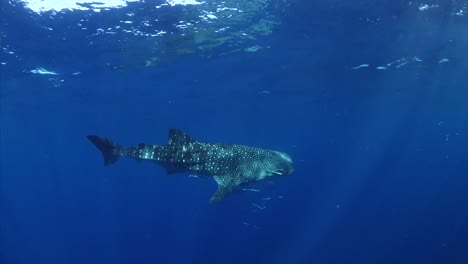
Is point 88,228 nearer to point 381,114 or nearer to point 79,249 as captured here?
point 79,249

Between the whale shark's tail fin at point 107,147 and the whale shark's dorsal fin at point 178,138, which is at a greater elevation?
the whale shark's dorsal fin at point 178,138

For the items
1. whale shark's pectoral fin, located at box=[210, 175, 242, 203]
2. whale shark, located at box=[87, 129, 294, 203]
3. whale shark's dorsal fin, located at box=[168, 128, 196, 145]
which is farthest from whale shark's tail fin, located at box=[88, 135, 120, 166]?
whale shark's pectoral fin, located at box=[210, 175, 242, 203]

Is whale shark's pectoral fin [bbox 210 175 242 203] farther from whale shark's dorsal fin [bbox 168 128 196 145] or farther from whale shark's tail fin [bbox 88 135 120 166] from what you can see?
whale shark's tail fin [bbox 88 135 120 166]

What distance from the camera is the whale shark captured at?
953 centimetres

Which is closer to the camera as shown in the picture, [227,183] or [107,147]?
[227,183]

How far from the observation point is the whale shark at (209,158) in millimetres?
9531

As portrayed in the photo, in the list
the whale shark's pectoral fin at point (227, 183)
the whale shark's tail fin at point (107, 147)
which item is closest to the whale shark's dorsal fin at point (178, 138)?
the whale shark's pectoral fin at point (227, 183)

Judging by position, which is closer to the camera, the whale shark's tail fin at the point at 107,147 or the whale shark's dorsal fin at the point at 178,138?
the whale shark's dorsal fin at the point at 178,138

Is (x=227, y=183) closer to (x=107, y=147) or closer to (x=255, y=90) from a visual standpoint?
(x=107, y=147)

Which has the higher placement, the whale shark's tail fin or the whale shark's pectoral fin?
the whale shark's tail fin

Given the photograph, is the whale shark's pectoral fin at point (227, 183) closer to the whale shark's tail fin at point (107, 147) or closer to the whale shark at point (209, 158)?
the whale shark at point (209, 158)

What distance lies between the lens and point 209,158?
981 cm

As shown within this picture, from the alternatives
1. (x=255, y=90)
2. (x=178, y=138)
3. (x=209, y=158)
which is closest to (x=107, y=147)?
(x=178, y=138)

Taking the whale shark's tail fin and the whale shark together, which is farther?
the whale shark's tail fin
